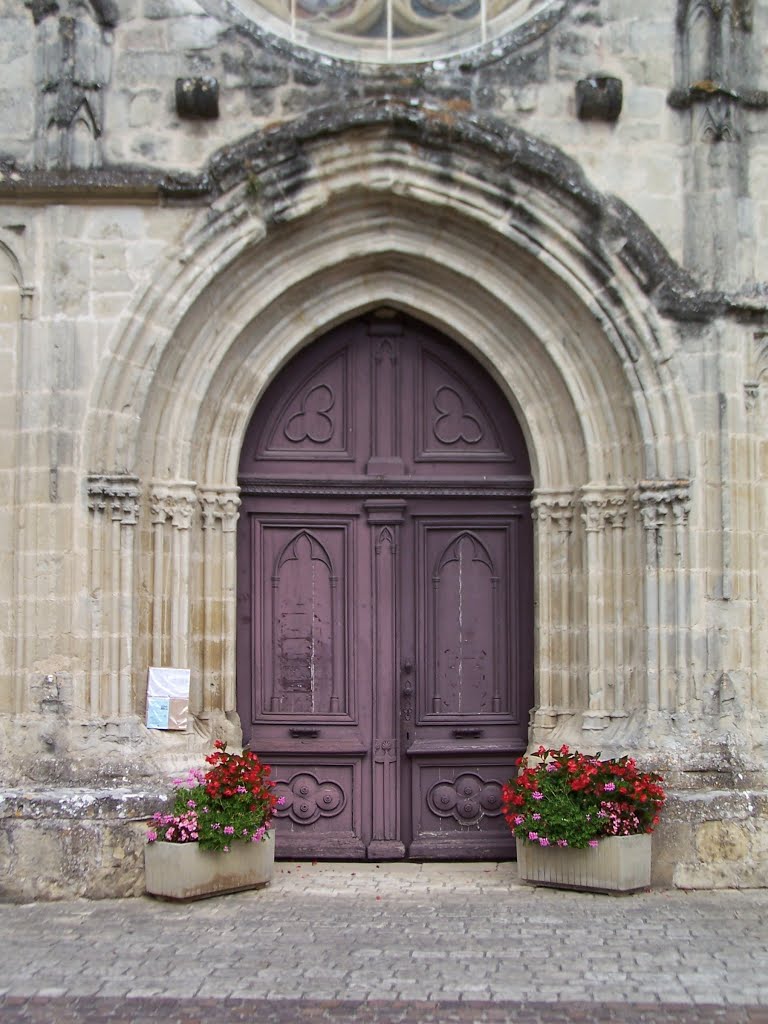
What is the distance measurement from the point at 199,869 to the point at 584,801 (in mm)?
2199

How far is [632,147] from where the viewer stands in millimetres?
8344

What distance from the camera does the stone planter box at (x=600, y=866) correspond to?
25.0ft

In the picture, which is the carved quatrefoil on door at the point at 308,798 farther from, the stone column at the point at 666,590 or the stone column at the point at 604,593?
the stone column at the point at 666,590

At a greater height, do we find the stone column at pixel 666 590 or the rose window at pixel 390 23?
the rose window at pixel 390 23

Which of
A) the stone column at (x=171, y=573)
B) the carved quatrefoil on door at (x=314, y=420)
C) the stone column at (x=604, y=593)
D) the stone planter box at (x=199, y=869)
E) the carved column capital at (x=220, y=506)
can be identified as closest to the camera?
the stone planter box at (x=199, y=869)

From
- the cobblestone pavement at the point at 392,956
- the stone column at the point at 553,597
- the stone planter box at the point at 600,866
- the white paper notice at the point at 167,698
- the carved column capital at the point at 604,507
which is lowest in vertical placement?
the cobblestone pavement at the point at 392,956

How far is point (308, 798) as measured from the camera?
8.62 m

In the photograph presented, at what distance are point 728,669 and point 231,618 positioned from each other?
304cm

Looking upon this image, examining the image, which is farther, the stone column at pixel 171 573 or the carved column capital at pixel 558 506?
the carved column capital at pixel 558 506

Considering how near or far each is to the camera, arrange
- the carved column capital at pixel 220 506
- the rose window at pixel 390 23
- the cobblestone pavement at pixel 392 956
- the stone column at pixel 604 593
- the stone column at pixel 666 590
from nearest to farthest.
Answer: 1. the cobblestone pavement at pixel 392 956
2. the stone column at pixel 666 590
3. the stone column at pixel 604 593
4. the carved column capital at pixel 220 506
5. the rose window at pixel 390 23

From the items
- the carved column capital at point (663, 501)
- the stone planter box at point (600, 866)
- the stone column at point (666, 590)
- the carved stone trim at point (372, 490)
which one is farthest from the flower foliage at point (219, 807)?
the carved column capital at point (663, 501)

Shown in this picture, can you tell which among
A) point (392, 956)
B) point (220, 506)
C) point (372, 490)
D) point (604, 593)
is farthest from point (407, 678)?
point (392, 956)

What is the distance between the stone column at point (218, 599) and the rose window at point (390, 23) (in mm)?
2988

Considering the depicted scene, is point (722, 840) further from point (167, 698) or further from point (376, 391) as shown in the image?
point (376, 391)
